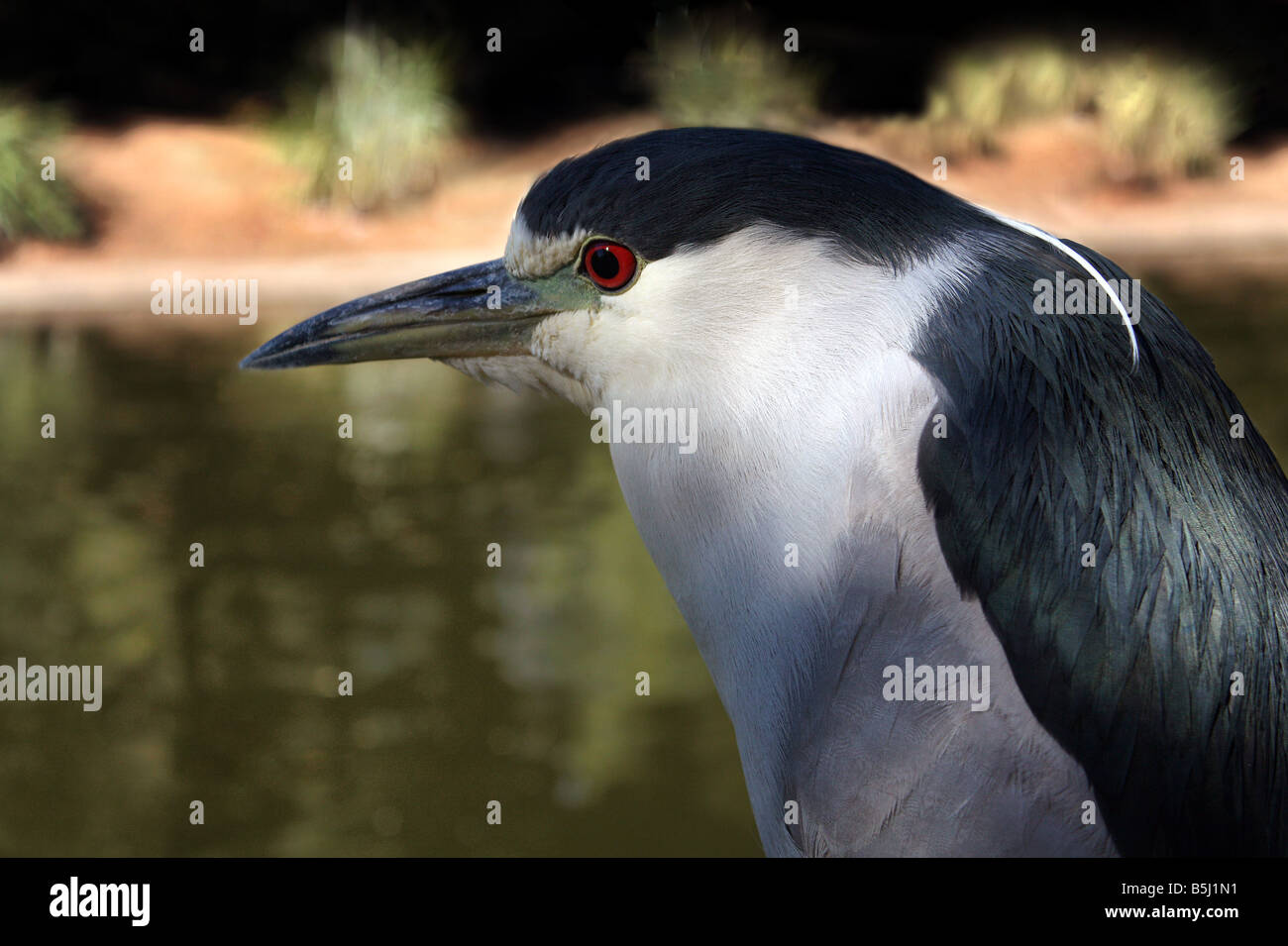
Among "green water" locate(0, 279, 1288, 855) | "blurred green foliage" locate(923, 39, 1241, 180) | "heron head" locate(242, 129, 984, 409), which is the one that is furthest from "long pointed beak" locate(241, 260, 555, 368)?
"blurred green foliage" locate(923, 39, 1241, 180)

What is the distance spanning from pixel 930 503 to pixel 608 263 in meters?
0.58

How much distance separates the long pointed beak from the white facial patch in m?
0.02

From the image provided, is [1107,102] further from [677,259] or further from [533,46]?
[677,259]

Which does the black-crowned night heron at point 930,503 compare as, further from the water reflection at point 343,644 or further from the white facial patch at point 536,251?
the water reflection at point 343,644

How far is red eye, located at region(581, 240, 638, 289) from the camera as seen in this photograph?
5.79ft

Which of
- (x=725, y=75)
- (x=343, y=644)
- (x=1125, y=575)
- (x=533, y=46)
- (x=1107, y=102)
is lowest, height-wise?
(x=343, y=644)

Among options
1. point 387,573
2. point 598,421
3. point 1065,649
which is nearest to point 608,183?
point 598,421

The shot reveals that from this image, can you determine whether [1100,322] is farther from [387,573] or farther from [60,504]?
[60,504]

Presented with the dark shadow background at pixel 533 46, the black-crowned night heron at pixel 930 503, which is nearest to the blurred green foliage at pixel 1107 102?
the dark shadow background at pixel 533 46

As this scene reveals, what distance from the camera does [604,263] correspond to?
1787mm

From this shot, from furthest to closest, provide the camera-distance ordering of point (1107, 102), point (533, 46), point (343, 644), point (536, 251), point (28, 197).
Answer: point (533, 46) → point (1107, 102) → point (28, 197) → point (343, 644) → point (536, 251)

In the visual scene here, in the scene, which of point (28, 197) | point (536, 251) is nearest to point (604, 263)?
point (536, 251)

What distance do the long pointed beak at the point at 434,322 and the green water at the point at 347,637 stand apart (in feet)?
6.16

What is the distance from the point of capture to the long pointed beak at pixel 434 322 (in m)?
1.91
